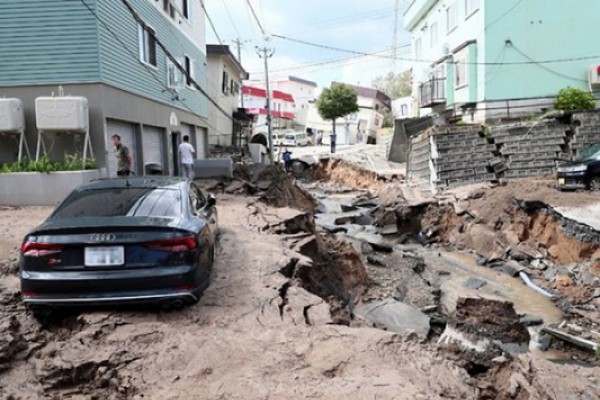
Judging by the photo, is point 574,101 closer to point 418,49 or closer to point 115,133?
point 418,49

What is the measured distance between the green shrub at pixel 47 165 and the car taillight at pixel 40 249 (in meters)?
7.19

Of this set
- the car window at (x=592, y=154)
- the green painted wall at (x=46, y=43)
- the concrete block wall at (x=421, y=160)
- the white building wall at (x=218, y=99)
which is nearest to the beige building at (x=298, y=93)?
the white building wall at (x=218, y=99)

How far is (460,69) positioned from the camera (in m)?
23.2

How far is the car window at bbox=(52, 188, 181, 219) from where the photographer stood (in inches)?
193

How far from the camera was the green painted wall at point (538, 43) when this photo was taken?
20.3 meters

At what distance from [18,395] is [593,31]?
79.9ft

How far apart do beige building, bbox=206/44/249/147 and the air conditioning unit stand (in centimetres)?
1839

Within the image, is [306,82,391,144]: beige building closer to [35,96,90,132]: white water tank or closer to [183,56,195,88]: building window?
[183,56,195,88]: building window

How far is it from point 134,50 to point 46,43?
2.83 meters

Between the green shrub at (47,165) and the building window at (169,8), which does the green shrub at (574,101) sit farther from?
the green shrub at (47,165)

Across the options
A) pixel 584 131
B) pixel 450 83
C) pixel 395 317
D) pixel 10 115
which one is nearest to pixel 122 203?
pixel 395 317

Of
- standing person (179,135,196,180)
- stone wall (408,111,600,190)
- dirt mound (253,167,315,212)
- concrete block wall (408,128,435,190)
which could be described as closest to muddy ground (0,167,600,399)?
standing person (179,135,196,180)

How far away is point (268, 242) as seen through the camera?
7949 millimetres

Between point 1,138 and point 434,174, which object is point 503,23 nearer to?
point 434,174
